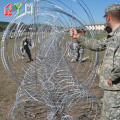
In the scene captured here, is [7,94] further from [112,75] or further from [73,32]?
[112,75]

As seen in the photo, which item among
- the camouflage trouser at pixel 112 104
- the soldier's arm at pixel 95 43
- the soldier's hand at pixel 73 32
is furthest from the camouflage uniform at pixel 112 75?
the soldier's hand at pixel 73 32

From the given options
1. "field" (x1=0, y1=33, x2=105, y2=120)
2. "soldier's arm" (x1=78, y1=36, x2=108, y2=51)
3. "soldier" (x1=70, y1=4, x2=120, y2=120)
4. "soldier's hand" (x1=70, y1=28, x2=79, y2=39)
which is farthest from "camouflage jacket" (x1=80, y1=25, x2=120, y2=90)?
"field" (x1=0, y1=33, x2=105, y2=120)

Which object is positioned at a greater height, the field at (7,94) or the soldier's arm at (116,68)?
the soldier's arm at (116,68)

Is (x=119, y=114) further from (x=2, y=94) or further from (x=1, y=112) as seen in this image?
(x=2, y=94)

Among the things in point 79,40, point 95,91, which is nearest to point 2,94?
point 95,91

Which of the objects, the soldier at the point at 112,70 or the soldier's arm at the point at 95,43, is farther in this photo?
the soldier's arm at the point at 95,43

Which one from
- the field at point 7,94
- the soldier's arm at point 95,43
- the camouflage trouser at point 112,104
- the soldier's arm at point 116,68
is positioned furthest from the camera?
the field at point 7,94

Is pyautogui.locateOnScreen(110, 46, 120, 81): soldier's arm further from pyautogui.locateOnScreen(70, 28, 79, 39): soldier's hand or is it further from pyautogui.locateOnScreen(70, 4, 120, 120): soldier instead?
pyautogui.locateOnScreen(70, 28, 79, 39): soldier's hand

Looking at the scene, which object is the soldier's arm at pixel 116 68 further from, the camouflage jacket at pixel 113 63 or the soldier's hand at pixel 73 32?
the soldier's hand at pixel 73 32

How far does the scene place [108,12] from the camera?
2250mm

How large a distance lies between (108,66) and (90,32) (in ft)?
6.73

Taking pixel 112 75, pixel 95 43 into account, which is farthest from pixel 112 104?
pixel 95 43

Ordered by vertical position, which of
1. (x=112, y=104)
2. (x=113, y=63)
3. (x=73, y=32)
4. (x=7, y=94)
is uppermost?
(x=73, y=32)

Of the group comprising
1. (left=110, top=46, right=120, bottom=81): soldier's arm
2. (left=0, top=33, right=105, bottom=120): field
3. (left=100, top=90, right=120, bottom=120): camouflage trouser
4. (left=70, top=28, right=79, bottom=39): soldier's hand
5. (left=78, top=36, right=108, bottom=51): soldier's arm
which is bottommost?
(left=0, top=33, right=105, bottom=120): field
